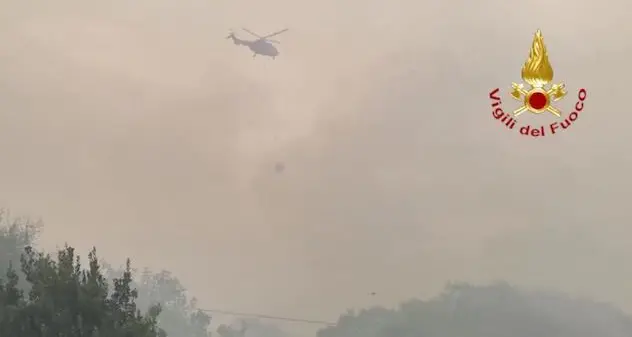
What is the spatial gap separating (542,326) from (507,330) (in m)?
9.44

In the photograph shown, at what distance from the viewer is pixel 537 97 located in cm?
2372

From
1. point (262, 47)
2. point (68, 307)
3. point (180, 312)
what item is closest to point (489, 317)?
point (262, 47)

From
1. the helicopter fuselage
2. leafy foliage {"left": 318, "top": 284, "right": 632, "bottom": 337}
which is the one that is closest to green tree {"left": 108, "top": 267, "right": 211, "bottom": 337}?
leafy foliage {"left": 318, "top": 284, "right": 632, "bottom": 337}

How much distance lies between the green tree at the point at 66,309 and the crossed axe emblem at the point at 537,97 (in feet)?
43.8

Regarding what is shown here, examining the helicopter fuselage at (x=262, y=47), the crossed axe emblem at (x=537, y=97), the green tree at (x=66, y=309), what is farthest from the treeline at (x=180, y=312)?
the helicopter fuselage at (x=262, y=47)

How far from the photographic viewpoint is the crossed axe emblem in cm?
2165

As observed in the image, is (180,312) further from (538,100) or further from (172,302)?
(538,100)

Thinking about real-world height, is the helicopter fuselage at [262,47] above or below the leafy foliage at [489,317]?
above

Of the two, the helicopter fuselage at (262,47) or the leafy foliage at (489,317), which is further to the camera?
the leafy foliage at (489,317)

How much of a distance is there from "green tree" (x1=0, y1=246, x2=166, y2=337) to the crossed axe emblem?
13.4m

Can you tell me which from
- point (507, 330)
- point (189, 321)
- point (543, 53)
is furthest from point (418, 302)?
point (543, 53)

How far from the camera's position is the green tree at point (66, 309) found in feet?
50.3

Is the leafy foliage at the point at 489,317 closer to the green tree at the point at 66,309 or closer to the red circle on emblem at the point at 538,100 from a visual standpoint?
the red circle on emblem at the point at 538,100

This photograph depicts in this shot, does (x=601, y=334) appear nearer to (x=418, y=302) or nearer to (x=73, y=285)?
(x=418, y=302)
